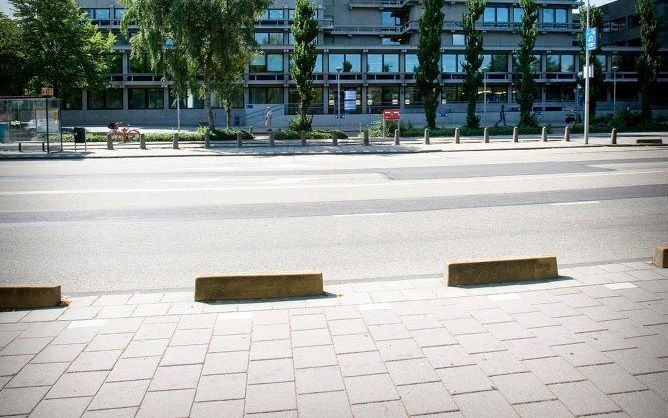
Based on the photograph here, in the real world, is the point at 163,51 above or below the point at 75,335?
above

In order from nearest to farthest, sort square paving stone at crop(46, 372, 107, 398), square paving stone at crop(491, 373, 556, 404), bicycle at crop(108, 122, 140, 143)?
square paving stone at crop(491, 373, 556, 404) < square paving stone at crop(46, 372, 107, 398) < bicycle at crop(108, 122, 140, 143)

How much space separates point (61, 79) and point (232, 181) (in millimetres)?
37228

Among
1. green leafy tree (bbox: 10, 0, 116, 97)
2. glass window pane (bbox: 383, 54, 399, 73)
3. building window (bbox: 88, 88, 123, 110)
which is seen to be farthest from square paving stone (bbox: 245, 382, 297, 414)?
building window (bbox: 88, 88, 123, 110)

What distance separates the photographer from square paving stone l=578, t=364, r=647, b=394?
12.2ft

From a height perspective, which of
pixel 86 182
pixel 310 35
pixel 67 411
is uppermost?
pixel 310 35

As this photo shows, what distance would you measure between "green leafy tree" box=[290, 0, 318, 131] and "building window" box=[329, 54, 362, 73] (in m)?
19.2

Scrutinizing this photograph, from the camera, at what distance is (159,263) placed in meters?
7.49

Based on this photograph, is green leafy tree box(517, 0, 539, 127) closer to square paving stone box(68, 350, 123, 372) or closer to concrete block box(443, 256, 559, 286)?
concrete block box(443, 256, 559, 286)

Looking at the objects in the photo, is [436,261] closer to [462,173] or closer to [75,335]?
[75,335]

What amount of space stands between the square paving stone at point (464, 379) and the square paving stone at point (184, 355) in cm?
185

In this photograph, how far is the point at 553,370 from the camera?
402cm

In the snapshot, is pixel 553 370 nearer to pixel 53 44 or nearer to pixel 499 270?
pixel 499 270

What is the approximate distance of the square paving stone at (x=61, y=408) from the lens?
347 cm

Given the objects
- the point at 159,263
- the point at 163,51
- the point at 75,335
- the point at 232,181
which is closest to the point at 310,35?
the point at 163,51
